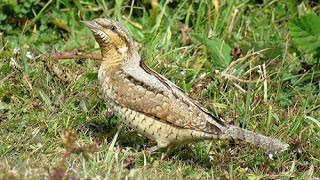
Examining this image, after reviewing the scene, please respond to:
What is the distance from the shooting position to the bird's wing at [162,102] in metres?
5.48

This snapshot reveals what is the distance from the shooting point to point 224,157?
6027mm

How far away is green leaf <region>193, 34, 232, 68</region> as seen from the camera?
697cm

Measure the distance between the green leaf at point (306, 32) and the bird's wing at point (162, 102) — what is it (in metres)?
1.57

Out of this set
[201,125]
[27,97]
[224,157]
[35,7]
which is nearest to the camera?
[201,125]

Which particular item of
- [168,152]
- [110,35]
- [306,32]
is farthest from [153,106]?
[306,32]

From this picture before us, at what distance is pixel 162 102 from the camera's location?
18.2ft

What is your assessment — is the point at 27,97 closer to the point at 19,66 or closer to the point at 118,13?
the point at 19,66

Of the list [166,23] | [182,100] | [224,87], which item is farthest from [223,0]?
[182,100]

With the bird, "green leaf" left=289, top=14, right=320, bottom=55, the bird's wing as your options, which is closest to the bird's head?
the bird

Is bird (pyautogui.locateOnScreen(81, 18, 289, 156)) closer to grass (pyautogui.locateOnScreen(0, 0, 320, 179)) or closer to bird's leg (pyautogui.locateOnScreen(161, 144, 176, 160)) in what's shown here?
bird's leg (pyautogui.locateOnScreen(161, 144, 176, 160))

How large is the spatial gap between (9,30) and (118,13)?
1.04 metres

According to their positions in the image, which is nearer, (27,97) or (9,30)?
(27,97)

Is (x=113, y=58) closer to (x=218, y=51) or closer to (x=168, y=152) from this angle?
(x=168, y=152)

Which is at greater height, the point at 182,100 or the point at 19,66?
the point at 182,100
